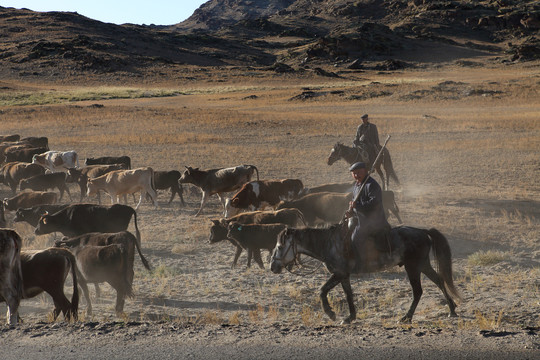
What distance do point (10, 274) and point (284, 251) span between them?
13.0ft

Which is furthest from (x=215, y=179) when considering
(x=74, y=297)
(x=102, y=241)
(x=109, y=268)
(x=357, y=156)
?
(x=74, y=297)

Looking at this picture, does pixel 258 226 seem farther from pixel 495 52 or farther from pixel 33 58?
pixel 495 52

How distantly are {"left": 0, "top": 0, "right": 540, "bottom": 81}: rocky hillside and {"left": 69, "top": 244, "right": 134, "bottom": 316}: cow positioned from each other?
85.2 m

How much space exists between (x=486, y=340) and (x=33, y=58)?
349ft

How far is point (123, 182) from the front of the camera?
16844 millimetres

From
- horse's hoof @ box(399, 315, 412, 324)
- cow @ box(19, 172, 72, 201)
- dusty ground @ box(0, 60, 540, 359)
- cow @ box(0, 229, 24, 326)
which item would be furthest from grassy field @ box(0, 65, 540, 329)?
cow @ box(19, 172, 72, 201)

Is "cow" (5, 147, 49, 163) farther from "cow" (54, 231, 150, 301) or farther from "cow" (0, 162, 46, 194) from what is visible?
"cow" (54, 231, 150, 301)

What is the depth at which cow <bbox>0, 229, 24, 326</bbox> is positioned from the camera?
8375 mm

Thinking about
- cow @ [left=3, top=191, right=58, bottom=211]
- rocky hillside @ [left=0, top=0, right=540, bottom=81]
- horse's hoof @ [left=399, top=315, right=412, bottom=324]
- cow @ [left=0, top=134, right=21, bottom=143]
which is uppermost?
rocky hillside @ [left=0, top=0, right=540, bottom=81]

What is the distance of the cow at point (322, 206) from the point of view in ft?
43.2

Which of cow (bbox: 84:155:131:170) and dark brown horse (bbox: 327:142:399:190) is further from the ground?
dark brown horse (bbox: 327:142:399:190)

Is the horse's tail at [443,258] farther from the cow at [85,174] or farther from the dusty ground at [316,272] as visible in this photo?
the cow at [85,174]

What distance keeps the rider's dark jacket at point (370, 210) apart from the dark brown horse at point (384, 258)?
0.22m

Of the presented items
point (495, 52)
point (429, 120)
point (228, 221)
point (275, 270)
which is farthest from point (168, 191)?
point (495, 52)
